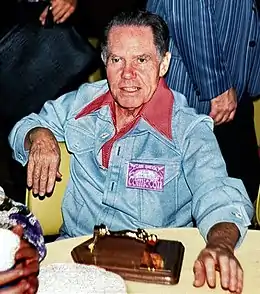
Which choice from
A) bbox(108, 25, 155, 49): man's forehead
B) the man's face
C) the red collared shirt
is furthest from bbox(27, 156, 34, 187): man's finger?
bbox(108, 25, 155, 49): man's forehead

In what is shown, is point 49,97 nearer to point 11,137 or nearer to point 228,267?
point 11,137

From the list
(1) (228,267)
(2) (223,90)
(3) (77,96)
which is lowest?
(1) (228,267)

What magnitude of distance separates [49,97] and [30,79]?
0.11m

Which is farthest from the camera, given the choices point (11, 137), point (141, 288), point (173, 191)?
point (11, 137)

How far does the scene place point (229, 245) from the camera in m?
2.04

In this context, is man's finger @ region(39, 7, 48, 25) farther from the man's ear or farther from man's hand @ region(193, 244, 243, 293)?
man's hand @ region(193, 244, 243, 293)

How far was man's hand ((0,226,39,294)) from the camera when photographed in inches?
62.9

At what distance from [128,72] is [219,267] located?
79 centimetres

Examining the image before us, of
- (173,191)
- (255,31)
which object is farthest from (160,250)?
(255,31)

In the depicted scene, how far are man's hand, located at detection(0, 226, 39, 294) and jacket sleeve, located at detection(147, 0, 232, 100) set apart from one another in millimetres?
1250

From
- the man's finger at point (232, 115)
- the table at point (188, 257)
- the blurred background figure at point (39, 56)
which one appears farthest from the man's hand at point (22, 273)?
the blurred background figure at point (39, 56)

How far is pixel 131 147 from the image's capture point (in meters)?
2.51

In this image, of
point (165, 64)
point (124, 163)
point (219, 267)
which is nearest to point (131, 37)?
point (165, 64)

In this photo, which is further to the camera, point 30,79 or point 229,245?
point 30,79
